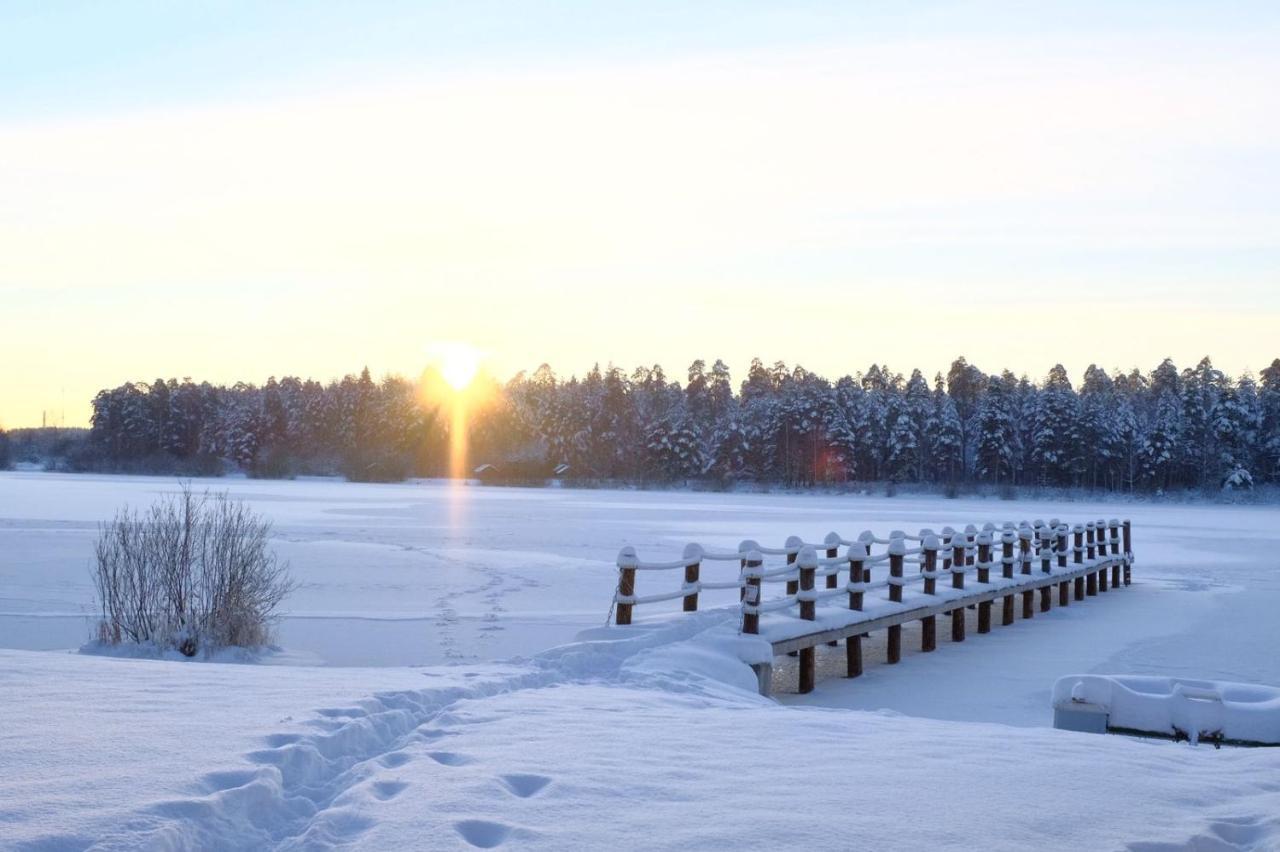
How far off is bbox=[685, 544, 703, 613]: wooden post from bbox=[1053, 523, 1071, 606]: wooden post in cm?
→ 1369

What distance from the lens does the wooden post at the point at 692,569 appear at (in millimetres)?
13289

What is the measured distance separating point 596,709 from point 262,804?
10.5ft

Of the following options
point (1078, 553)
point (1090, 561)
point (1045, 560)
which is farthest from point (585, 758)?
point (1090, 561)

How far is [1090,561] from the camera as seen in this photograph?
26.6 meters

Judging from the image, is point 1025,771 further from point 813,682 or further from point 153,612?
point 153,612

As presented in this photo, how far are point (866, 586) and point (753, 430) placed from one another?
85548mm

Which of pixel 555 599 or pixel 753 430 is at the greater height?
pixel 753 430

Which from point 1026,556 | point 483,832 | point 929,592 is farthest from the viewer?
point 1026,556

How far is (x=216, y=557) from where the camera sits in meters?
16.1

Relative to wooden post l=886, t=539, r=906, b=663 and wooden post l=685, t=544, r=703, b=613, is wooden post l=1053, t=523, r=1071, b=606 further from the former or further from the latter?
wooden post l=685, t=544, r=703, b=613

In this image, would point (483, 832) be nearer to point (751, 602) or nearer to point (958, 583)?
point (751, 602)

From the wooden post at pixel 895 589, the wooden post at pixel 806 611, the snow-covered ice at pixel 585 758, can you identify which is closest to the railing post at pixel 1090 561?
the snow-covered ice at pixel 585 758

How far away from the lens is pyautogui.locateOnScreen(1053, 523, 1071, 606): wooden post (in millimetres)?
25047

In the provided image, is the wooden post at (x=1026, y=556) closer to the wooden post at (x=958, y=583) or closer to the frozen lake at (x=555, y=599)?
the frozen lake at (x=555, y=599)
